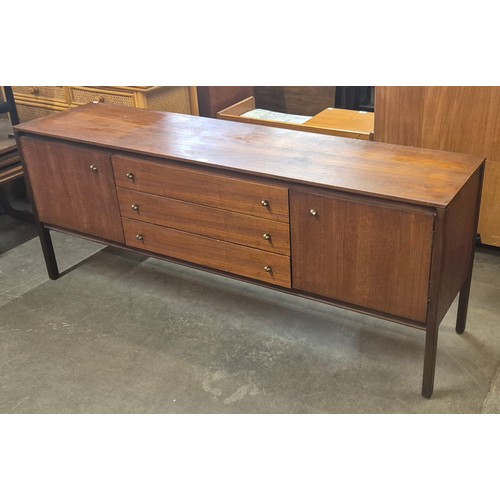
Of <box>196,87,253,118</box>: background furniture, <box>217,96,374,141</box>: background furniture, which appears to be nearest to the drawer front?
<box>196,87,253,118</box>: background furniture

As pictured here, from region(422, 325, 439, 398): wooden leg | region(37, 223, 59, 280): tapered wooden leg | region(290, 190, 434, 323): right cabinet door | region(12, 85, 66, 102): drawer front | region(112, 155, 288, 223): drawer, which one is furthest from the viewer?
region(12, 85, 66, 102): drawer front

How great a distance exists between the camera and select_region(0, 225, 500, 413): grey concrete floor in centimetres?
239

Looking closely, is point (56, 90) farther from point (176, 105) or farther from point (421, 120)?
point (421, 120)

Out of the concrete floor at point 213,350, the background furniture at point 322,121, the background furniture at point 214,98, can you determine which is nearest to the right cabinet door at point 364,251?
the concrete floor at point 213,350

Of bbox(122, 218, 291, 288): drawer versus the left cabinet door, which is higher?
the left cabinet door

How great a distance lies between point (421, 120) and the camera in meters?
3.00

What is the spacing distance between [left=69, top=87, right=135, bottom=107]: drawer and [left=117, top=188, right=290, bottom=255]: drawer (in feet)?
4.50

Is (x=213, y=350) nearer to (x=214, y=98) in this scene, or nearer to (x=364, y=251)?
(x=364, y=251)

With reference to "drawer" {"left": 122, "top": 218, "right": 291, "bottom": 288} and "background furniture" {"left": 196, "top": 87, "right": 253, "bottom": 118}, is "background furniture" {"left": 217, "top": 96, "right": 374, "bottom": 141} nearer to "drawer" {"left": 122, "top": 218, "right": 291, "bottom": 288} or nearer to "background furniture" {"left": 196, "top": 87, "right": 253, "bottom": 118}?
"background furniture" {"left": 196, "top": 87, "right": 253, "bottom": 118}

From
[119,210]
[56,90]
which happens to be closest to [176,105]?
[56,90]

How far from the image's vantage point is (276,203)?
2328mm

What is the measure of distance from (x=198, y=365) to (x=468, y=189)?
1198 mm

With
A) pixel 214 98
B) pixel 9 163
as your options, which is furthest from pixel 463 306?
pixel 9 163

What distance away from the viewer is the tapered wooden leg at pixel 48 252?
3129 millimetres
